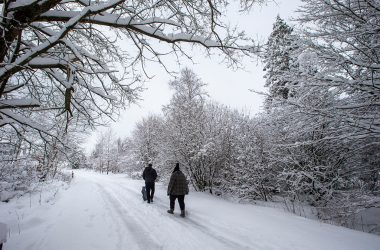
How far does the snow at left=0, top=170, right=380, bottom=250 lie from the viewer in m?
5.22

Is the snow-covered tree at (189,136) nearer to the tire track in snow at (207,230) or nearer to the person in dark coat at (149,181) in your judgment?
the person in dark coat at (149,181)

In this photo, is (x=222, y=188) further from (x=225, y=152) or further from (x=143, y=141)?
(x=143, y=141)

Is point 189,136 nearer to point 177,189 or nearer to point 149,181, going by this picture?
point 149,181

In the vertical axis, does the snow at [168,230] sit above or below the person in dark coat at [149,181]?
below

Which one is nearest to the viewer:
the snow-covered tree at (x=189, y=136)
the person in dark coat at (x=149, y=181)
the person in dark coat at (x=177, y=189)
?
the person in dark coat at (x=177, y=189)

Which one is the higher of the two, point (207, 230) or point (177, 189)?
point (177, 189)

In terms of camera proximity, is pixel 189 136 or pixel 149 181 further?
pixel 189 136

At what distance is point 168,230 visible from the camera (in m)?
6.24

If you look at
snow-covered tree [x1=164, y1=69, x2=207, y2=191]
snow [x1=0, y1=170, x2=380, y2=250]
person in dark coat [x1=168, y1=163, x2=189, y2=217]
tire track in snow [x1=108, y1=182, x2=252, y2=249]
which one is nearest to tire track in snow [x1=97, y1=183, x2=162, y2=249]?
snow [x1=0, y1=170, x2=380, y2=250]

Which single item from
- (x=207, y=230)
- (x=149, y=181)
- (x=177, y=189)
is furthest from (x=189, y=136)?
(x=207, y=230)

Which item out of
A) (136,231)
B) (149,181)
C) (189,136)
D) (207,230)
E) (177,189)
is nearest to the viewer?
(136,231)

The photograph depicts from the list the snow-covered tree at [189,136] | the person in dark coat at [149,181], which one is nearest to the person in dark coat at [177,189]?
the person in dark coat at [149,181]

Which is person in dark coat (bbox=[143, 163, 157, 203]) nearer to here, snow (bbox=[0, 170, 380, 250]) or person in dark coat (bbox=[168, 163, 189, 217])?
snow (bbox=[0, 170, 380, 250])

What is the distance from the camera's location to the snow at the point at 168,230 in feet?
17.1
